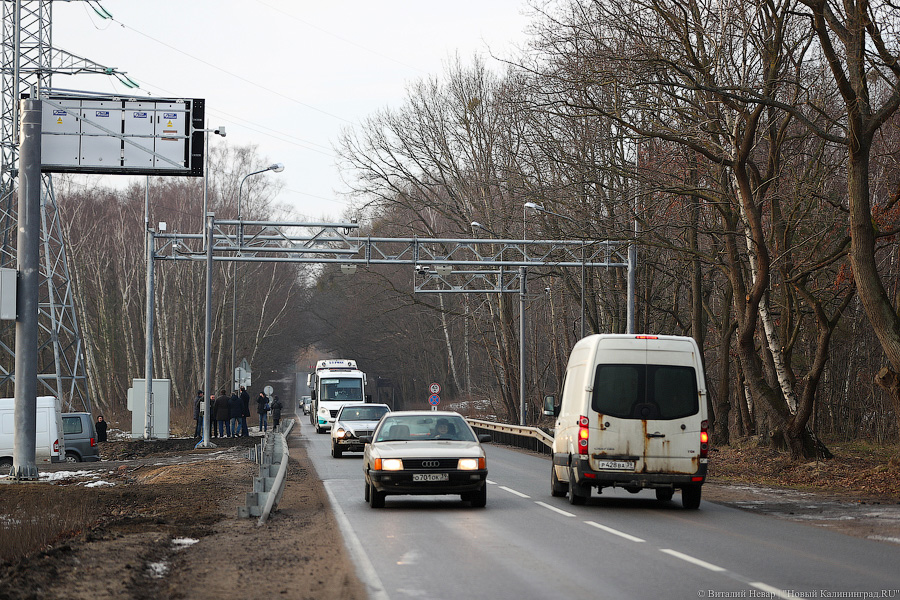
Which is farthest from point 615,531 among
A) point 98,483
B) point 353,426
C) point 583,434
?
point 353,426

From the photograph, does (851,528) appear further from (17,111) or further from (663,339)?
(17,111)

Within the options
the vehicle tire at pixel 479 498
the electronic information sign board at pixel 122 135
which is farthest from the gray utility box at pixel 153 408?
the vehicle tire at pixel 479 498

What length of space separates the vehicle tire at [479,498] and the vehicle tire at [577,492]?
1333 mm

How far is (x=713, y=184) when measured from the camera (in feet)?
100

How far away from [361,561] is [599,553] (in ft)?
8.05

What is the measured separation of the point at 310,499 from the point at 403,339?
71.6 m

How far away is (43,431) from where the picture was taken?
1082 inches

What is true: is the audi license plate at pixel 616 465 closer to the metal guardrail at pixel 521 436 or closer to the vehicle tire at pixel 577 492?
the vehicle tire at pixel 577 492

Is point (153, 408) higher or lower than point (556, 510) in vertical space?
higher

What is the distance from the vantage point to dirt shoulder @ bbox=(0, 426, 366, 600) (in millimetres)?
8656

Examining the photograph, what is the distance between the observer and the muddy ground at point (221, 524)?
888 centimetres

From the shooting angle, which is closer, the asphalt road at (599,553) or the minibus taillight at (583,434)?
the asphalt road at (599,553)

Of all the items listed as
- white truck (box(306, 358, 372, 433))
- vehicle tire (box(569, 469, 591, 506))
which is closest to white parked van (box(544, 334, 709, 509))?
vehicle tire (box(569, 469, 591, 506))

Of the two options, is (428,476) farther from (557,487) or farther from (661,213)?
(661,213)
